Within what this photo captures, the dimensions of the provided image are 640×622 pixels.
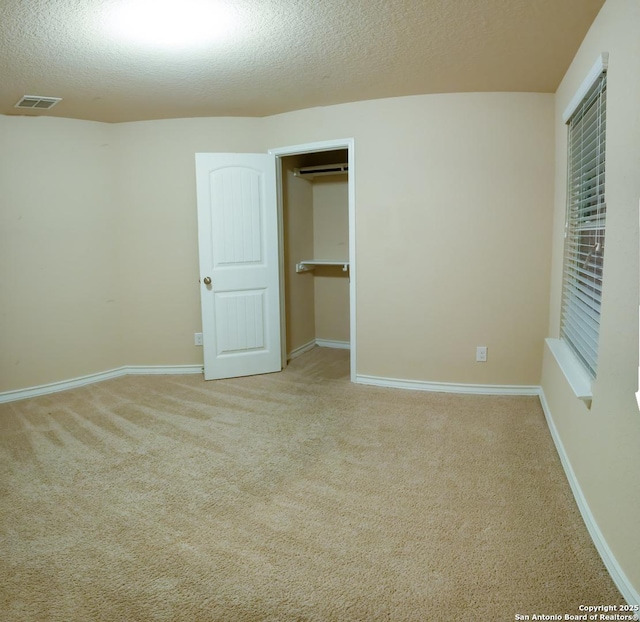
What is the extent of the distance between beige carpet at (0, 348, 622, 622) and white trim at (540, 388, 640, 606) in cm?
4

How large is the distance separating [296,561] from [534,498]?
1196 mm

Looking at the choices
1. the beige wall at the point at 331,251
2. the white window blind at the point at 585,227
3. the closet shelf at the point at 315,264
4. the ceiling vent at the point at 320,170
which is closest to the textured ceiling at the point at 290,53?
the white window blind at the point at 585,227

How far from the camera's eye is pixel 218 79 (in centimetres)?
335

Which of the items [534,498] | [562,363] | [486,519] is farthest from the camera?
[562,363]

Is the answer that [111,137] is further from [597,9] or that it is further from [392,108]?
[597,9]

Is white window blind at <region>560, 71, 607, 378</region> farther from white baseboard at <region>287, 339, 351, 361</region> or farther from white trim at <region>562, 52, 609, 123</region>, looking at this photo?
white baseboard at <region>287, 339, 351, 361</region>

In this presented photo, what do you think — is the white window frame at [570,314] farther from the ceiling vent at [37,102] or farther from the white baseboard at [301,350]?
the ceiling vent at [37,102]

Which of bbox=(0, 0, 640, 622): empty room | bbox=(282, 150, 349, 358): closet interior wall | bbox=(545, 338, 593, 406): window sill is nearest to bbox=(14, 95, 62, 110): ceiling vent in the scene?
bbox=(0, 0, 640, 622): empty room

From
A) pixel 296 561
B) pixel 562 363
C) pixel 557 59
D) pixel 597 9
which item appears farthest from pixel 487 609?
pixel 557 59

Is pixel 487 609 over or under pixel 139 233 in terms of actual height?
under

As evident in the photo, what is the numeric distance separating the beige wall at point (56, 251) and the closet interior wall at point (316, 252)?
1.67m

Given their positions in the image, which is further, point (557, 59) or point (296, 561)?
point (557, 59)

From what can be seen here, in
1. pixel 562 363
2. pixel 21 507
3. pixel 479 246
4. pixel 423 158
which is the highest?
pixel 423 158

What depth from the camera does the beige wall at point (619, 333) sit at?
1695mm
